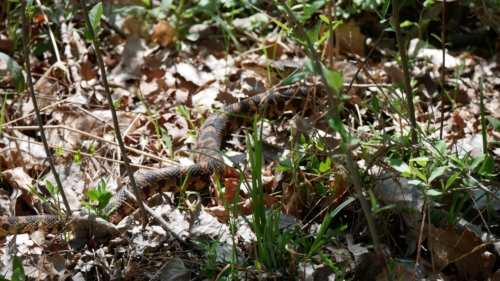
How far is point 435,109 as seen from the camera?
19.4ft

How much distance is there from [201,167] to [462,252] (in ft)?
7.94

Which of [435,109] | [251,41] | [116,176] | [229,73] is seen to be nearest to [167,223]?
[116,176]

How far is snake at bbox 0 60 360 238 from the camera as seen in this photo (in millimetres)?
4328

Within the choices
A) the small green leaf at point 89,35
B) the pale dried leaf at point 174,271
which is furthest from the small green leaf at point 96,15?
the pale dried leaf at point 174,271

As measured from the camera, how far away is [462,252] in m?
3.58

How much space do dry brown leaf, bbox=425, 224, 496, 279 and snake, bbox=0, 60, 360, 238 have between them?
1.23 m

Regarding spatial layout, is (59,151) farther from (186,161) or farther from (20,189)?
(186,161)

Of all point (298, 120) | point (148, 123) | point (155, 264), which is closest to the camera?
point (155, 264)

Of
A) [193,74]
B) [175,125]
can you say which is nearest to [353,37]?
[193,74]

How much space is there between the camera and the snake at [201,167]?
4.33 m

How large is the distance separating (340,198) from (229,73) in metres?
2.98

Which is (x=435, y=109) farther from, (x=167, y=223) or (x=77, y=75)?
(x=77, y=75)

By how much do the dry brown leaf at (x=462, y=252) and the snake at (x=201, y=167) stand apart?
123cm

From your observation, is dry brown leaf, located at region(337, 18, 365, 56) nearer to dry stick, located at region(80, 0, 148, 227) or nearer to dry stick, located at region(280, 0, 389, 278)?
dry stick, located at region(80, 0, 148, 227)
